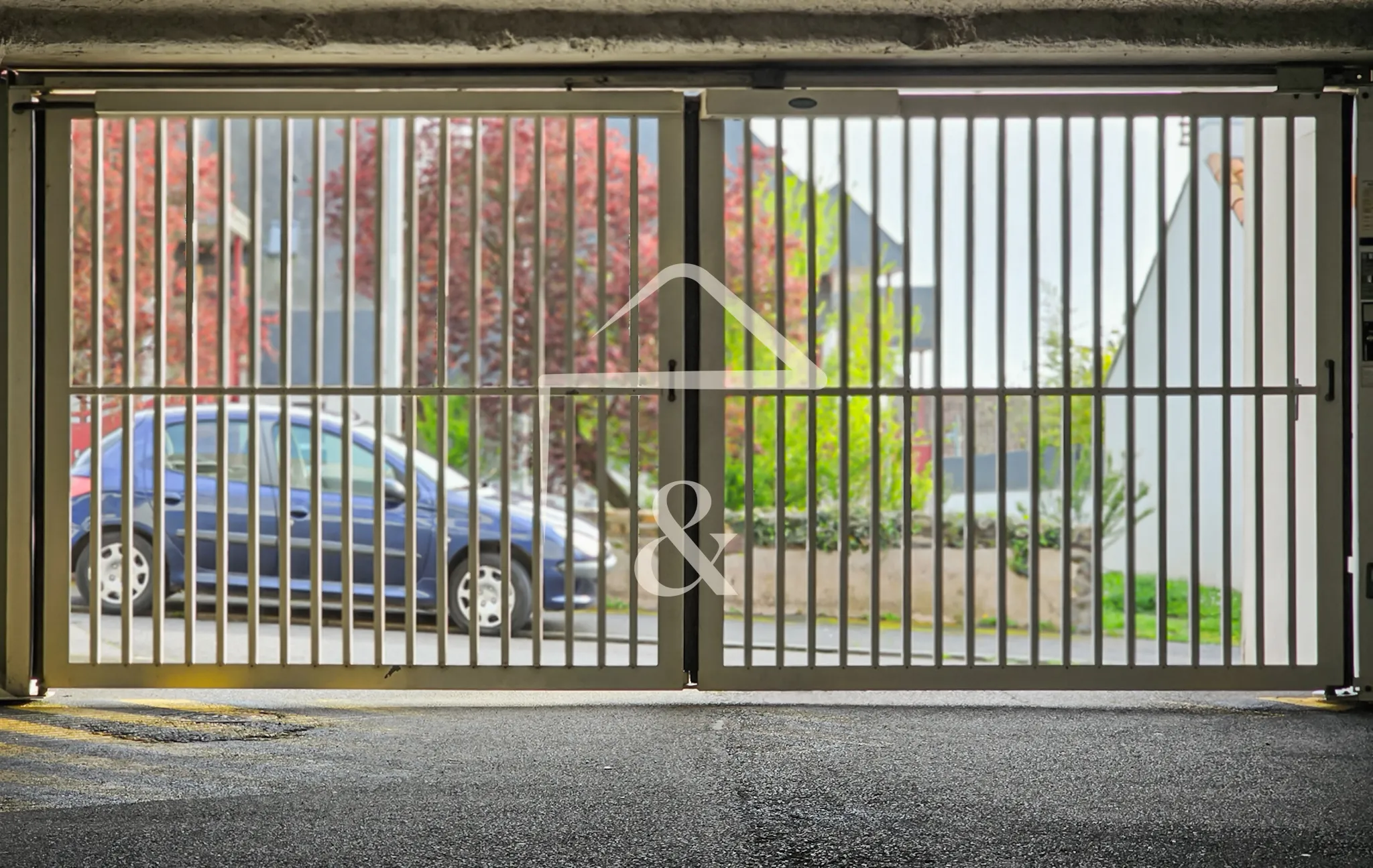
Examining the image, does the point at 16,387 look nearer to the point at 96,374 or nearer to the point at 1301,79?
→ the point at 96,374

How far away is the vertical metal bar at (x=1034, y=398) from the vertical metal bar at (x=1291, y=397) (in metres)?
0.88

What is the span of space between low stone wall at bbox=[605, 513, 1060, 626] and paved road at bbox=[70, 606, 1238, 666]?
0.78ft

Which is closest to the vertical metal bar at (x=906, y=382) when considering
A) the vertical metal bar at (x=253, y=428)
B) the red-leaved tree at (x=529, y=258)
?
the vertical metal bar at (x=253, y=428)

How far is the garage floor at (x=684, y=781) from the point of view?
2629 mm

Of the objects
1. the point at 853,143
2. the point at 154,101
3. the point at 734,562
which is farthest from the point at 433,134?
the point at 154,101

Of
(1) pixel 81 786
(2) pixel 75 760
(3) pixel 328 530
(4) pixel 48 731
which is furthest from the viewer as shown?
(3) pixel 328 530

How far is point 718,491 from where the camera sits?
14.3 ft

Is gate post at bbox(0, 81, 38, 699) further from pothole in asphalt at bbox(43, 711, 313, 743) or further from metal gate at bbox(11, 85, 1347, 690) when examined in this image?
pothole in asphalt at bbox(43, 711, 313, 743)

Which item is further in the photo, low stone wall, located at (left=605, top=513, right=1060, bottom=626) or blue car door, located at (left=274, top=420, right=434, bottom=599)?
low stone wall, located at (left=605, top=513, right=1060, bottom=626)

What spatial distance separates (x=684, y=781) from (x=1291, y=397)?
2726 millimetres

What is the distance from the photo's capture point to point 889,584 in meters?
9.19

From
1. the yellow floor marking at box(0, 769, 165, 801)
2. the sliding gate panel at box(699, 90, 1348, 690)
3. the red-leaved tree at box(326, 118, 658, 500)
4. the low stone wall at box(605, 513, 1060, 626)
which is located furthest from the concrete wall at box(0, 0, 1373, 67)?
the red-leaved tree at box(326, 118, 658, 500)

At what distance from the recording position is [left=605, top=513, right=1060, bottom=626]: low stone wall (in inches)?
348

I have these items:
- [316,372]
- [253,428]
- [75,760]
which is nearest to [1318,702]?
[316,372]
